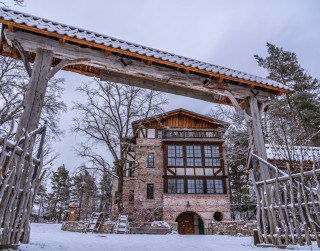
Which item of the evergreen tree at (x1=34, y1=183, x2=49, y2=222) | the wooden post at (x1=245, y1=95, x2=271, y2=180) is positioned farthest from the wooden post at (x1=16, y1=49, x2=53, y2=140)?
the evergreen tree at (x1=34, y1=183, x2=49, y2=222)

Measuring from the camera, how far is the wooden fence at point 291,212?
11.4ft

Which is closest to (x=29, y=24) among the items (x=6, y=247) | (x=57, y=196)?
(x=6, y=247)

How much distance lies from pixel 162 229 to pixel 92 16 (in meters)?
110

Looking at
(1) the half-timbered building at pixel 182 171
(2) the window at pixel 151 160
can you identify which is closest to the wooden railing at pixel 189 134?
(1) the half-timbered building at pixel 182 171

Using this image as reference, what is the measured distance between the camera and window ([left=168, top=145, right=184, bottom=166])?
20.2 m

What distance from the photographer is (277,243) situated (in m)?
3.92

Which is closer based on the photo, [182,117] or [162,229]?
[162,229]

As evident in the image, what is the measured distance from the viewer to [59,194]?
3675 centimetres

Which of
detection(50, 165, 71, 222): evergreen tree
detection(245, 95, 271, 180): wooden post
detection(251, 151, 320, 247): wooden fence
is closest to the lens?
detection(251, 151, 320, 247): wooden fence

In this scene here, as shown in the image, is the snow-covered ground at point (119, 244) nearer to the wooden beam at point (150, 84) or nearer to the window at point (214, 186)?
the wooden beam at point (150, 84)

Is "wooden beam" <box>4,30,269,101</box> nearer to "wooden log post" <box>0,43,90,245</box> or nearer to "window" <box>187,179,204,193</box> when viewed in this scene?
"wooden log post" <box>0,43,90,245</box>

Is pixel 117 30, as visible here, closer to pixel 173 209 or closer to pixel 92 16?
pixel 92 16

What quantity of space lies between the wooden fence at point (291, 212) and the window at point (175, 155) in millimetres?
15517

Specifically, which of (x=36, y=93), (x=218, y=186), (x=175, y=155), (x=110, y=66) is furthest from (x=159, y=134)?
(x=36, y=93)
